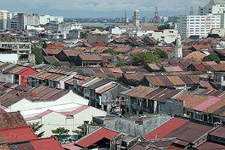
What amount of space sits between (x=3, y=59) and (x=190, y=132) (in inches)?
1106

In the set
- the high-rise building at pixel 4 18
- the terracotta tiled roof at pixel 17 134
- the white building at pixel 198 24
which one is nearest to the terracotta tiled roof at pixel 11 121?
the terracotta tiled roof at pixel 17 134

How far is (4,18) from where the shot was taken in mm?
143875

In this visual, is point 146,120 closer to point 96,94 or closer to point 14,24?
point 96,94

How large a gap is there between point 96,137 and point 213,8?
106 meters

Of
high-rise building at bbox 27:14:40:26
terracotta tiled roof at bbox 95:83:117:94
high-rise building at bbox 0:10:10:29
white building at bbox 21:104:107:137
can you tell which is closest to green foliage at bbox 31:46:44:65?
terracotta tiled roof at bbox 95:83:117:94

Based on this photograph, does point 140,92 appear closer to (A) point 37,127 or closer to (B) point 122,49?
(A) point 37,127

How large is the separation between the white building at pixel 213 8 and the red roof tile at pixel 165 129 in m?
102

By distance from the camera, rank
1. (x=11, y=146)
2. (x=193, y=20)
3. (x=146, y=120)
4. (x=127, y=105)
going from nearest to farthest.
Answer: (x=11, y=146) < (x=146, y=120) < (x=127, y=105) < (x=193, y=20)

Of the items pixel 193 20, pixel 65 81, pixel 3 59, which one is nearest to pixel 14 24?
pixel 193 20

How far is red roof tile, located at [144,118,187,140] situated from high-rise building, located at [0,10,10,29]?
119m

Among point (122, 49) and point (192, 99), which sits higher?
point (122, 49)

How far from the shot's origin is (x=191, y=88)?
2942 centimetres

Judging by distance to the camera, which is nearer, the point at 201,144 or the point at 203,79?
the point at 201,144

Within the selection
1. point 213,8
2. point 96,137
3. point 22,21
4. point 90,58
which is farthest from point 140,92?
point 22,21
